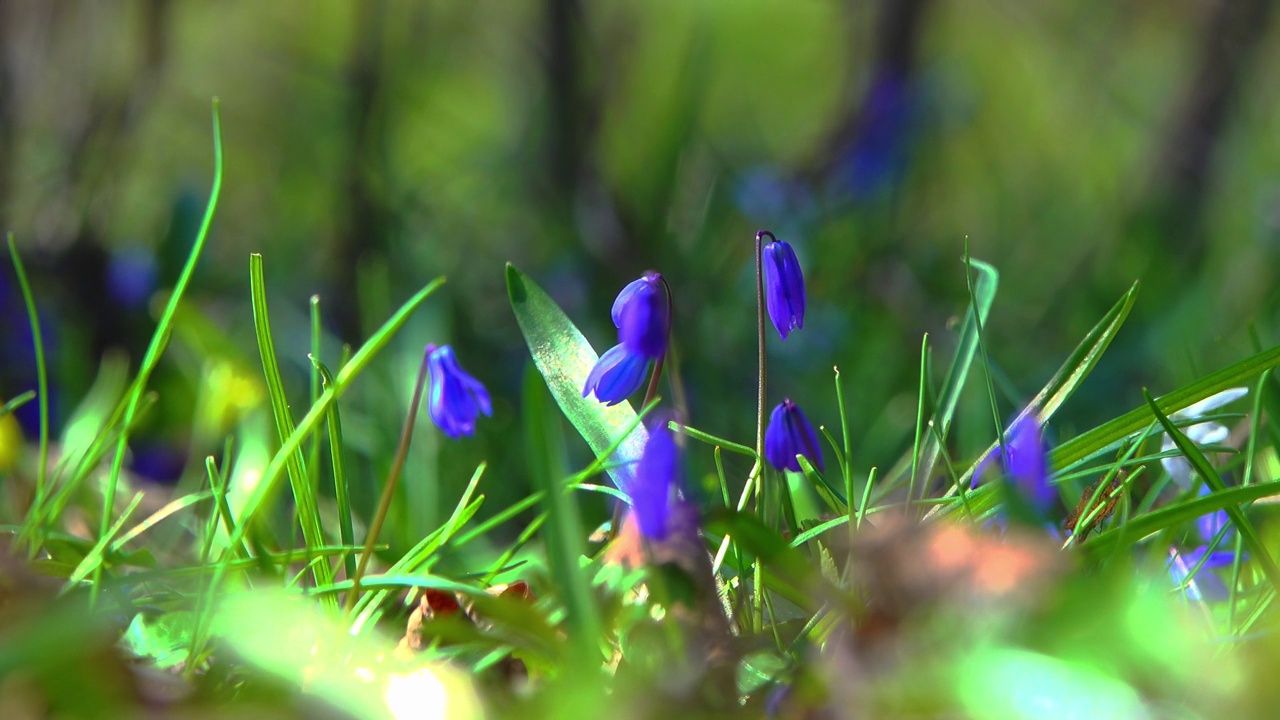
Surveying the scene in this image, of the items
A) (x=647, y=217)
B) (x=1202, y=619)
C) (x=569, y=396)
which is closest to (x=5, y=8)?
(x=647, y=217)

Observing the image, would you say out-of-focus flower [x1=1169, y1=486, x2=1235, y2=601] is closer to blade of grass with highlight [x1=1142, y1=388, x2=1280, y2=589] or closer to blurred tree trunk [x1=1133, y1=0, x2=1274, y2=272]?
blade of grass with highlight [x1=1142, y1=388, x2=1280, y2=589]

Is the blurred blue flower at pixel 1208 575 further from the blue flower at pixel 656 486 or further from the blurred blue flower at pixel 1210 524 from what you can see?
the blue flower at pixel 656 486

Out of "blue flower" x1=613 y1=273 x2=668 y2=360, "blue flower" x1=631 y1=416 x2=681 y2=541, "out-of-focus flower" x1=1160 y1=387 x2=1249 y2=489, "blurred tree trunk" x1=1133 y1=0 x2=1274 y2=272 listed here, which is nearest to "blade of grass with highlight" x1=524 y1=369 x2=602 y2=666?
"blue flower" x1=631 y1=416 x2=681 y2=541

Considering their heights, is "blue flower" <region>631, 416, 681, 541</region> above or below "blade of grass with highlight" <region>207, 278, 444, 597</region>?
above

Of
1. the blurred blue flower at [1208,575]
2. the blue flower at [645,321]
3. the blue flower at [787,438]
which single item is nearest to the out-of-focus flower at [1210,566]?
the blurred blue flower at [1208,575]

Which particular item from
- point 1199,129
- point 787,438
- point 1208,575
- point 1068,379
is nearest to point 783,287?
point 787,438

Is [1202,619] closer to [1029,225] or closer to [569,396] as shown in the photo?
[569,396]
